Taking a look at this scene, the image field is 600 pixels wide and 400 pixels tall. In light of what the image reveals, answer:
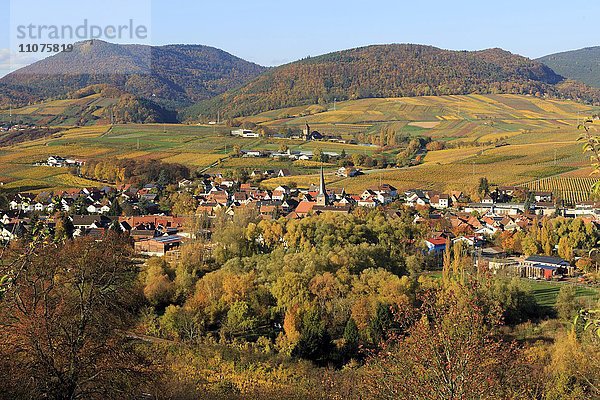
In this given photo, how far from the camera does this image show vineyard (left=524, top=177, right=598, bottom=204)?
45.6 meters

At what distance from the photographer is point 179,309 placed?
68.5ft

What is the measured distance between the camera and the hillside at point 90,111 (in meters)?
89.6

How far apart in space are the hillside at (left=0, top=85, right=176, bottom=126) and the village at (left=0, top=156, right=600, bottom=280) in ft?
135

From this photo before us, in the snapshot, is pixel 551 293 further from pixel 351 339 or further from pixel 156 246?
pixel 156 246

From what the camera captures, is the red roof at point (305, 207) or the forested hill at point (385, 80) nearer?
the red roof at point (305, 207)

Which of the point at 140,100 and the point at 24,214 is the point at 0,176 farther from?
the point at 140,100

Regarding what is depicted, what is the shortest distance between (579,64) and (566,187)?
136 meters

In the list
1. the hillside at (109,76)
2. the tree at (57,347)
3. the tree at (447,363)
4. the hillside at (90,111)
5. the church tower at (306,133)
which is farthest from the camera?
the hillside at (109,76)

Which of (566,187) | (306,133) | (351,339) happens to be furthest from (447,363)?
(306,133)

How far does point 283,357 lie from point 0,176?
39627mm

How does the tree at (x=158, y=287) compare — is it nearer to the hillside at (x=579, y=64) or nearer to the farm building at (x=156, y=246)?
the farm building at (x=156, y=246)

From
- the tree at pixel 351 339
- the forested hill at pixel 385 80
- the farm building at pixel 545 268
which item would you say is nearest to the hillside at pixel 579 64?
the forested hill at pixel 385 80

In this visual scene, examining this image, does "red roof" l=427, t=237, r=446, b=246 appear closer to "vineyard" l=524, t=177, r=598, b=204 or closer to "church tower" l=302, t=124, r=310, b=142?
"vineyard" l=524, t=177, r=598, b=204

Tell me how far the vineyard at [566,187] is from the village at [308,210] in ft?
4.18
